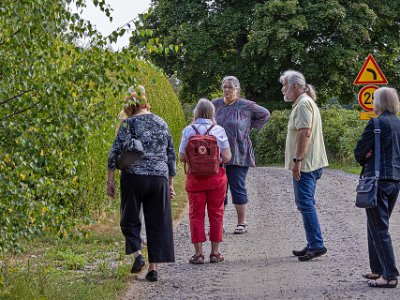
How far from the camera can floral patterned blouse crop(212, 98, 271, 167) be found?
10.8 meters

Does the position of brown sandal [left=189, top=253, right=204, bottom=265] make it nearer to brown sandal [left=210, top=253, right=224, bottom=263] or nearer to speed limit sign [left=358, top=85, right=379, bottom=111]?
brown sandal [left=210, top=253, right=224, bottom=263]

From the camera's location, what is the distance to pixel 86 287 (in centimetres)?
720

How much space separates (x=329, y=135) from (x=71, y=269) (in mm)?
22762

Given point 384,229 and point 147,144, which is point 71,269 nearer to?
point 147,144

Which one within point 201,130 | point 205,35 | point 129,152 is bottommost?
point 129,152

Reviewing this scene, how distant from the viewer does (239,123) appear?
10867 mm

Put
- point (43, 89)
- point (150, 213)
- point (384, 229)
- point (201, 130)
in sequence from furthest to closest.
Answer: point (201, 130)
point (150, 213)
point (384, 229)
point (43, 89)

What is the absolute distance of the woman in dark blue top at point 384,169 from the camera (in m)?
7.47

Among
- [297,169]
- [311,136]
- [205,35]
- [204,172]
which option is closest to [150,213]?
[204,172]

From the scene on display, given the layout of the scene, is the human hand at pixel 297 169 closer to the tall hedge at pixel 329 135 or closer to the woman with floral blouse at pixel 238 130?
the woman with floral blouse at pixel 238 130

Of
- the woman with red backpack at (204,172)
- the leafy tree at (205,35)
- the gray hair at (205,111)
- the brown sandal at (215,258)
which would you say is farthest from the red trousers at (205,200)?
the leafy tree at (205,35)

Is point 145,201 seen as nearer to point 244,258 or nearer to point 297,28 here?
point 244,258

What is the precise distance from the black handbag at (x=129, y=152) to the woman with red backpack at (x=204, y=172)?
1.21 m

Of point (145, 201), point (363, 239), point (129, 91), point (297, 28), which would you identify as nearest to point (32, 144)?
point (129, 91)
